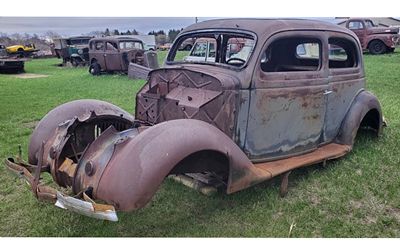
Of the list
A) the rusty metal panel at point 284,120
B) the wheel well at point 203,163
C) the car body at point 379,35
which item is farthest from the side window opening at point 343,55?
the wheel well at point 203,163

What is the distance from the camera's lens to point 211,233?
6.61 feet

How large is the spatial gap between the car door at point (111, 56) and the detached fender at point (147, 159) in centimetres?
217

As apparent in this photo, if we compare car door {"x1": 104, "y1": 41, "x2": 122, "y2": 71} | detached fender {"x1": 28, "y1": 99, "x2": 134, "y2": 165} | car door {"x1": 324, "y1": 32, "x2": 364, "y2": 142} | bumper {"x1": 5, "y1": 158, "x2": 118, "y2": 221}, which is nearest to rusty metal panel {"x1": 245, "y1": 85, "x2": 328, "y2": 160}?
car door {"x1": 324, "y1": 32, "x2": 364, "y2": 142}

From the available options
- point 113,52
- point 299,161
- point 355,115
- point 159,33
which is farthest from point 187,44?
point 113,52

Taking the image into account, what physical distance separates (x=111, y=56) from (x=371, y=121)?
11.8 ft

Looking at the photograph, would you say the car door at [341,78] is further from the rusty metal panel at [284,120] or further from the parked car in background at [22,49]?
the parked car in background at [22,49]

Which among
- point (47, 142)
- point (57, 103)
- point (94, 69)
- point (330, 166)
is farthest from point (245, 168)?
point (94, 69)

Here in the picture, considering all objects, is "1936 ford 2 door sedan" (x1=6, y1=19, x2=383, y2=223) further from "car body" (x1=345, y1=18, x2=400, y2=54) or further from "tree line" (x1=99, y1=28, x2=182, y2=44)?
"car body" (x1=345, y1=18, x2=400, y2=54)

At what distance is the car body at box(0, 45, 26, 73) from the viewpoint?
2209 mm

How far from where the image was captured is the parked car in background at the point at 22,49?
2.16m

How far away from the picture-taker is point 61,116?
2420mm
